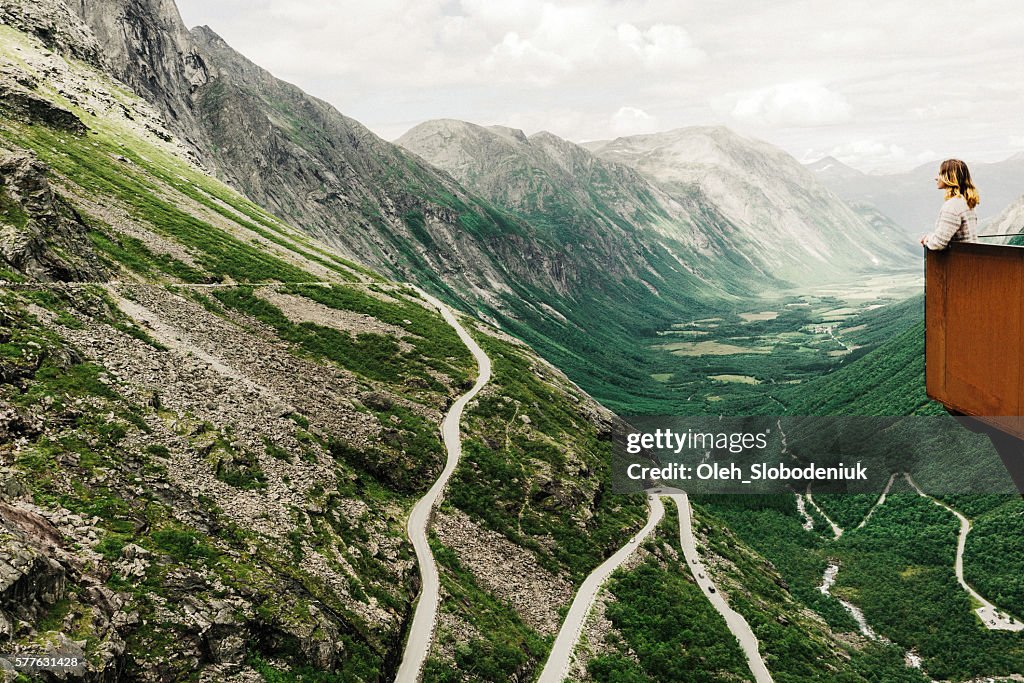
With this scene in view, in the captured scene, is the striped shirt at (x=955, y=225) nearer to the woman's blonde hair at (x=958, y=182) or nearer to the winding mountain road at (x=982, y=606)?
the woman's blonde hair at (x=958, y=182)

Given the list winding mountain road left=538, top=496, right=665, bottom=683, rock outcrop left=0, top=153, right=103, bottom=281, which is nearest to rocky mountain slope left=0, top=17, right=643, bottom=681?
rock outcrop left=0, top=153, right=103, bottom=281

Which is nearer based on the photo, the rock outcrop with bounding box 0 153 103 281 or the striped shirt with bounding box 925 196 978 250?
the striped shirt with bounding box 925 196 978 250

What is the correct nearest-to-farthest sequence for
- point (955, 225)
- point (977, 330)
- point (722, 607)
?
point (977, 330), point (955, 225), point (722, 607)

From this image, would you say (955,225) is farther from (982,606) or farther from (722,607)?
(982,606)

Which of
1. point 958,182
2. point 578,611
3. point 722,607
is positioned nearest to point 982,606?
point 722,607

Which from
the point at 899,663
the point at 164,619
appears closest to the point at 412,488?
the point at 164,619

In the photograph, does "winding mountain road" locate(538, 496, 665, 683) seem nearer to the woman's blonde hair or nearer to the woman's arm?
the woman's arm

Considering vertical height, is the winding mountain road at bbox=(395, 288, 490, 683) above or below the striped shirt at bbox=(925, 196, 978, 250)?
below
